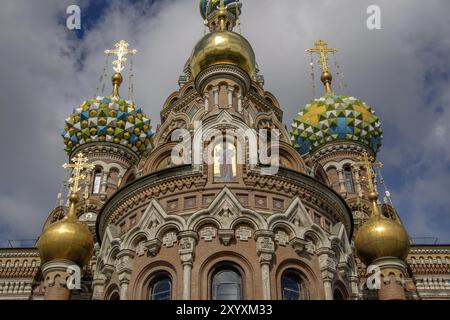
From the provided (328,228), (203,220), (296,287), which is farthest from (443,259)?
(203,220)

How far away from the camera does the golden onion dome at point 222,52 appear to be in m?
14.7

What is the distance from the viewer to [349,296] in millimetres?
12055

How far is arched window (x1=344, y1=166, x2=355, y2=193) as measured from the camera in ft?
68.6

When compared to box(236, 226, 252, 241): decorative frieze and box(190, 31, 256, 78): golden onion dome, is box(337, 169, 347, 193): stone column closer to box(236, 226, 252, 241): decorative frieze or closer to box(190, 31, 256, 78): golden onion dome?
box(190, 31, 256, 78): golden onion dome

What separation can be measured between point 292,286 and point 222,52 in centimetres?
578

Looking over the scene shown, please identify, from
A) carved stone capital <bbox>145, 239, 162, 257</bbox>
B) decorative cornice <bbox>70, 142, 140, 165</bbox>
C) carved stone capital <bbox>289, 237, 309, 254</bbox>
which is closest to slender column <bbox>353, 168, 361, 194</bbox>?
decorative cornice <bbox>70, 142, 140, 165</bbox>

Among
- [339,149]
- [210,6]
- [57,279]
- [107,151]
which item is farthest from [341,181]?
[57,279]

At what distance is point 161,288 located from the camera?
1148 cm

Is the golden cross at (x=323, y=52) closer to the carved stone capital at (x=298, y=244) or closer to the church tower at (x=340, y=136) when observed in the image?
the church tower at (x=340, y=136)

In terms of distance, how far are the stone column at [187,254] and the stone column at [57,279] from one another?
177cm

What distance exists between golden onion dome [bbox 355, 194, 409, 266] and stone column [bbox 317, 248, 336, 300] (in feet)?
2.40

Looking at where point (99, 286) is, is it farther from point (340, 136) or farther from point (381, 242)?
point (340, 136)
